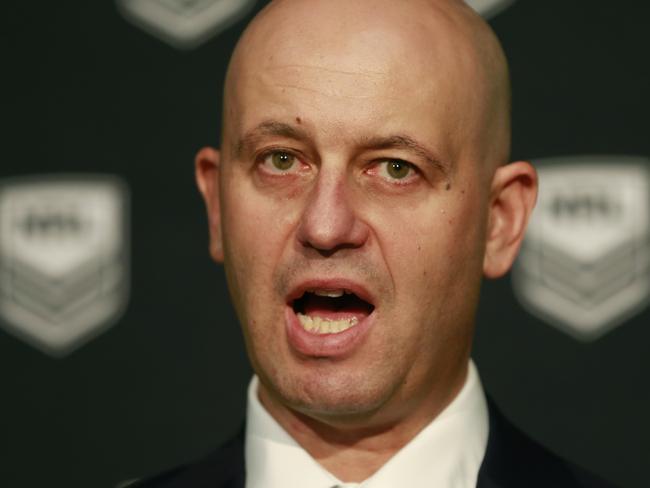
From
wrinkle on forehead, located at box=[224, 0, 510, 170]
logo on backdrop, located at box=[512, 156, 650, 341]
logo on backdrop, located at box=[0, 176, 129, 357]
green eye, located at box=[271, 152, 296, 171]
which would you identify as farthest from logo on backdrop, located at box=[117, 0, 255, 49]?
green eye, located at box=[271, 152, 296, 171]

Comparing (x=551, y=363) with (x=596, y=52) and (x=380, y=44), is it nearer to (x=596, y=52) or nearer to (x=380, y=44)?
(x=596, y=52)

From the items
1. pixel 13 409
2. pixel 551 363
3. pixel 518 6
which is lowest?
pixel 13 409

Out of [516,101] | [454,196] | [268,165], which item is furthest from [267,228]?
[516,101]

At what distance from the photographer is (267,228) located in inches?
54.9

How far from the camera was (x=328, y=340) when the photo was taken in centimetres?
136

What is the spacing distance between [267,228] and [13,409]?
37.9 inches

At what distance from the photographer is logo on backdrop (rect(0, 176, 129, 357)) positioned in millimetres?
2186

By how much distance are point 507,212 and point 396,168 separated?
0.20 m


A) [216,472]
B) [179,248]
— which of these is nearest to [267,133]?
[216,472]

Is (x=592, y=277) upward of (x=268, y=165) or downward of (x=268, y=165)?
downward

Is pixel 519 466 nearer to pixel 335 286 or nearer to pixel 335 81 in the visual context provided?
pixel 335 286

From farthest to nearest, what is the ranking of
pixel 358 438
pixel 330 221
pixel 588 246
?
1. pixel 588 246
2. pixel 358 438
3. pixel 330 221

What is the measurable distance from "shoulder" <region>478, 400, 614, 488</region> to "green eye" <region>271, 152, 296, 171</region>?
383 mm

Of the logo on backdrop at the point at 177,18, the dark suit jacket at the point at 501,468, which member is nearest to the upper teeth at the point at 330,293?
the dark suit jacket at the point at 501,468
